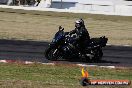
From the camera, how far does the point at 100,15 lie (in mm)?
39531

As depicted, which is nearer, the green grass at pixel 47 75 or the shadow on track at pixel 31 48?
the green grass at pixel 47 75

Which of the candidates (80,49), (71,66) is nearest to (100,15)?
(80,49)

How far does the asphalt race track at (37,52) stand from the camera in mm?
19406

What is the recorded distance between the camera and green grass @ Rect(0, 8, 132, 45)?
30766mm

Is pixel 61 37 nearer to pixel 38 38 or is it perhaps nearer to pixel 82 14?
pixel 38 38

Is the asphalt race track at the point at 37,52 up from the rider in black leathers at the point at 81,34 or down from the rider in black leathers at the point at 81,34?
down

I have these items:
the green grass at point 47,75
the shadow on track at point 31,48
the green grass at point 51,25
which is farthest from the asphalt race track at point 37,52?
the green grass at point 51,25

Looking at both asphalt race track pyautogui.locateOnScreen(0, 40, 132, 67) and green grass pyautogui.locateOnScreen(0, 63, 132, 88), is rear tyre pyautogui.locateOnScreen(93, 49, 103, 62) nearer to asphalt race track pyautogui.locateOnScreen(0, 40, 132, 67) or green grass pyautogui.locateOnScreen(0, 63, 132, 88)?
asphalt race track pyautogui.locateOnScreen(0, 40, 132, 67)

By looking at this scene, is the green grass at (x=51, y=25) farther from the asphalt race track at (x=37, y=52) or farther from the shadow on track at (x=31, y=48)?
the asphalt race track at (x=37, y=52)

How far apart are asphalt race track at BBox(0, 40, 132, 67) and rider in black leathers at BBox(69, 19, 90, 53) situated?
2.49ft

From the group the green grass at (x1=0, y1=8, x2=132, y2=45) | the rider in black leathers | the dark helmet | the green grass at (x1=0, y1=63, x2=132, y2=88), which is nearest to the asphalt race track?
the rider in black leathers

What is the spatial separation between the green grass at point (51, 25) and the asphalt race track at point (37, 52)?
2.96 m

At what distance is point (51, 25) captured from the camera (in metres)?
36.4

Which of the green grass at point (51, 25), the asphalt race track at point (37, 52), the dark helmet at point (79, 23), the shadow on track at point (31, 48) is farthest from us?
Answer: the green grass at point (51, 25)
